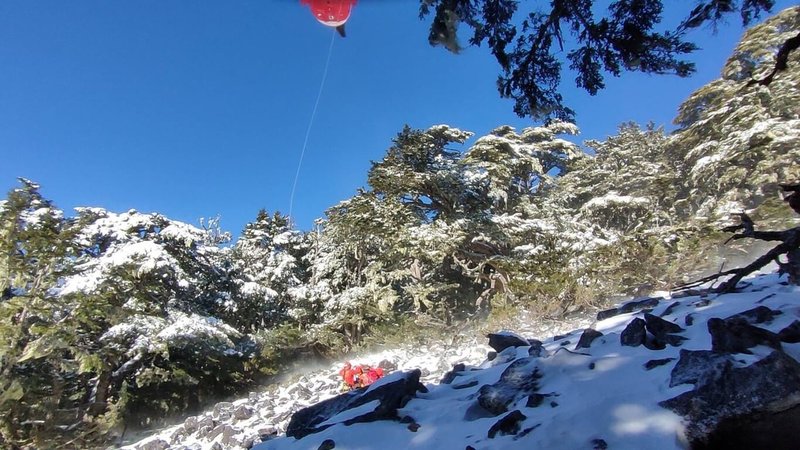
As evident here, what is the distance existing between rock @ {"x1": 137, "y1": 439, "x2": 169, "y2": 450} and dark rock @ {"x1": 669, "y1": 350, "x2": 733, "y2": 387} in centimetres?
708

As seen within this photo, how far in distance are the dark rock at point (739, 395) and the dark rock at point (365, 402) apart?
225 centimetres

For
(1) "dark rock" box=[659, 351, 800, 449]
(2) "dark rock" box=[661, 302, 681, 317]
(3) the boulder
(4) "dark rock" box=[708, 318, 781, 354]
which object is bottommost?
(1) "dark rock" box=[659, 351, 800, 449]

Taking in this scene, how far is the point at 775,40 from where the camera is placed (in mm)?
12219

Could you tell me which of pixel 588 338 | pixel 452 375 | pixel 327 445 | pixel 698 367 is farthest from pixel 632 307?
pixel 327 445

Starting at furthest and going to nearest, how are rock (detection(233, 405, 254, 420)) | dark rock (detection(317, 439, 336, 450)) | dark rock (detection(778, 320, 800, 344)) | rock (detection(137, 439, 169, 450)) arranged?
rock (detection(233, 405, 254, 420))
rock (detection(137, 439, 169, 450))
dark rock (detection(317, 439, 336, 450))
dark rock (detection(778, 320, 800, 344))

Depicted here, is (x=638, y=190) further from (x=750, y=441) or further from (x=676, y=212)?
(x=750, y=441)

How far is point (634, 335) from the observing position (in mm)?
3508

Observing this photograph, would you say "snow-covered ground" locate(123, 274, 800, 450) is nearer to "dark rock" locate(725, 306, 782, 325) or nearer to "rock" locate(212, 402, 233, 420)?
"dark rock" locate(725, 306, 782, 325)

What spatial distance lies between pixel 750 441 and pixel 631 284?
637 cm

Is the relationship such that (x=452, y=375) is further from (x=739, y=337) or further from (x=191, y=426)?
(x=191, y=426)

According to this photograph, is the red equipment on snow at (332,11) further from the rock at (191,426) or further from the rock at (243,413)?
the rock at (191,426)

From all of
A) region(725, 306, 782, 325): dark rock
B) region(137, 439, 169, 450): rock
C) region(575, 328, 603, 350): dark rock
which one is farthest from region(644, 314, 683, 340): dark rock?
region(137, 439, 169, 450): rock

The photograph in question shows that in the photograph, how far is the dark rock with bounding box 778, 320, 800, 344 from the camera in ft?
8.67

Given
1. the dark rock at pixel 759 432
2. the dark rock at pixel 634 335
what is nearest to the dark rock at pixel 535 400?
the dark rock at pixel 759 432
